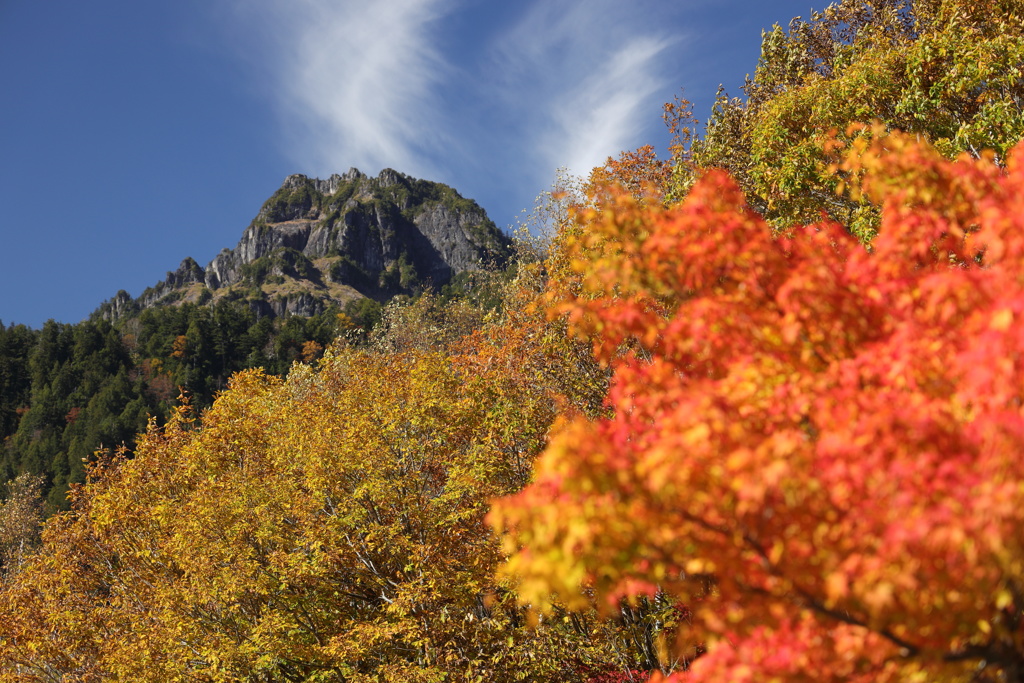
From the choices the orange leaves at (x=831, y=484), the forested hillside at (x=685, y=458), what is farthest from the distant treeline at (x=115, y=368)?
the orange leaves at (x=831, y=484)

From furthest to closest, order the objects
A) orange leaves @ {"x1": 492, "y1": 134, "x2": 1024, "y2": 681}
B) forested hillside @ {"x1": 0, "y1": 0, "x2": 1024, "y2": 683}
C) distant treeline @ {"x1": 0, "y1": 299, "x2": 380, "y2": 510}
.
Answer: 1. distant treeline @ {"x1": 0, "y1": 299, "x2": 380, "y2": 510}
2. forested hillside @ {"x1": 0, "y1": 0, "x2": 1024, "y2": 683}
3. orange leaves @ {"x1": 492, "y1": 134, "x2": 1024, "y2": 681}

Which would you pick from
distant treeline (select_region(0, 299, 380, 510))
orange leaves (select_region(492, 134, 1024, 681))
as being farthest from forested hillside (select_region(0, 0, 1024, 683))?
distant treeline (select_region(0, 299, 380, 510))

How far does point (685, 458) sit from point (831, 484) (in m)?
0.81

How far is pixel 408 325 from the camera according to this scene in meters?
50.2

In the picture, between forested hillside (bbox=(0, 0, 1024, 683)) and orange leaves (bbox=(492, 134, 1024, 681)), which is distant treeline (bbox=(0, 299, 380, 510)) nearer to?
forested hillside (bbox=(0, 0, 1024, 683))

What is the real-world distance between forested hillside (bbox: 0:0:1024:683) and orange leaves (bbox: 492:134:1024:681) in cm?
2

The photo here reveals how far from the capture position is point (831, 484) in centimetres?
365

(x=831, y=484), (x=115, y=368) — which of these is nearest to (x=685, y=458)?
(x=831, y=484)

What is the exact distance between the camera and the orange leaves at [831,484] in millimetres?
3361

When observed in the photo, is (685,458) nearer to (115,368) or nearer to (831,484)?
(831,484)

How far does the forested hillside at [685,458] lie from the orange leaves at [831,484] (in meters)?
0.02

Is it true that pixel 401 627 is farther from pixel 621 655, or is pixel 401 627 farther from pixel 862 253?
pixel 862 253

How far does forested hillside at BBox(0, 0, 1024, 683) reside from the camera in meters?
3.65

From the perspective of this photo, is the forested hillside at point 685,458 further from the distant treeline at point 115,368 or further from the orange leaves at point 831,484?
the distant treeline at point 115,368
